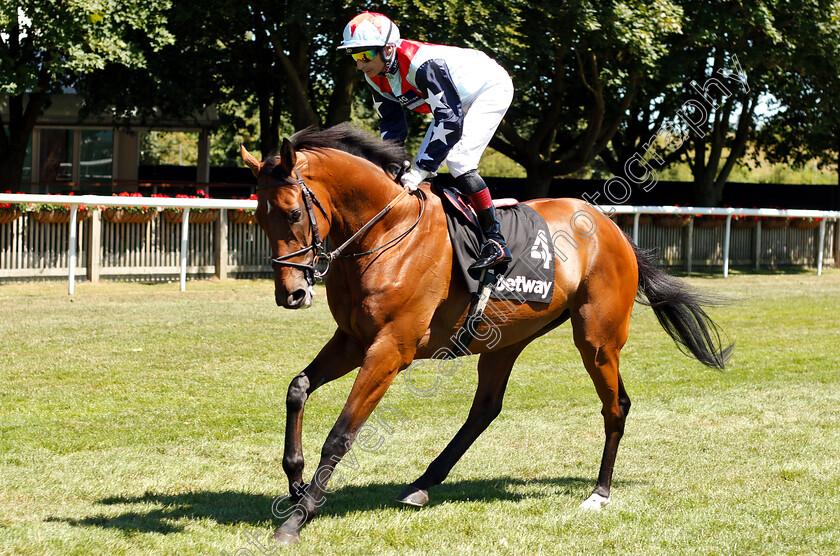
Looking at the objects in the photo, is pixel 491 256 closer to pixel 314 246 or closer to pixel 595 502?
pixel 314 246

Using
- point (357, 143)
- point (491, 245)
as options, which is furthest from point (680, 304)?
point (357, 143)

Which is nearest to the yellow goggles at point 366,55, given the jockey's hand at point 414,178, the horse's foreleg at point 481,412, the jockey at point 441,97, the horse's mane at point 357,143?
the jockey at point 441,97

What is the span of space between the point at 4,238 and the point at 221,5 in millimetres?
5978

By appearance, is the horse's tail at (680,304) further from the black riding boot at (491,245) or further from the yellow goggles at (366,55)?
the yellow goggles at (366,55)

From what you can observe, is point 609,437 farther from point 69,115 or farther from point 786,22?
point 69,115

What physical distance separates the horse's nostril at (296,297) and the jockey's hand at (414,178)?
0.93 m

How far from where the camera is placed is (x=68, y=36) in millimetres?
14469

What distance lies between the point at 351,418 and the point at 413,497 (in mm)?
757

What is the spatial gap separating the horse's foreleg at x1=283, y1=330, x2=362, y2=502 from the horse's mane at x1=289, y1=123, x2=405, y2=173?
96 centimetres

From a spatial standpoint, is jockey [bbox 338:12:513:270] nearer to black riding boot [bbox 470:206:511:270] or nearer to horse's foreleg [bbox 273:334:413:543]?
black riding boot [bbox 470:206:511:270]

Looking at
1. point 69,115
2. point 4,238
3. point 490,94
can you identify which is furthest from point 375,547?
point 69,115

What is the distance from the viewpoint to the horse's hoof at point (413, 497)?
4.82m

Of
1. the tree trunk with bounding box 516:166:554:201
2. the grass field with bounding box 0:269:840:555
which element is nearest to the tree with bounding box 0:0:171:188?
the grass field with bounding box 0:269:840:555

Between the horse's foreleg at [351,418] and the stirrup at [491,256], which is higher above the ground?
the stirrup at [491,256]
